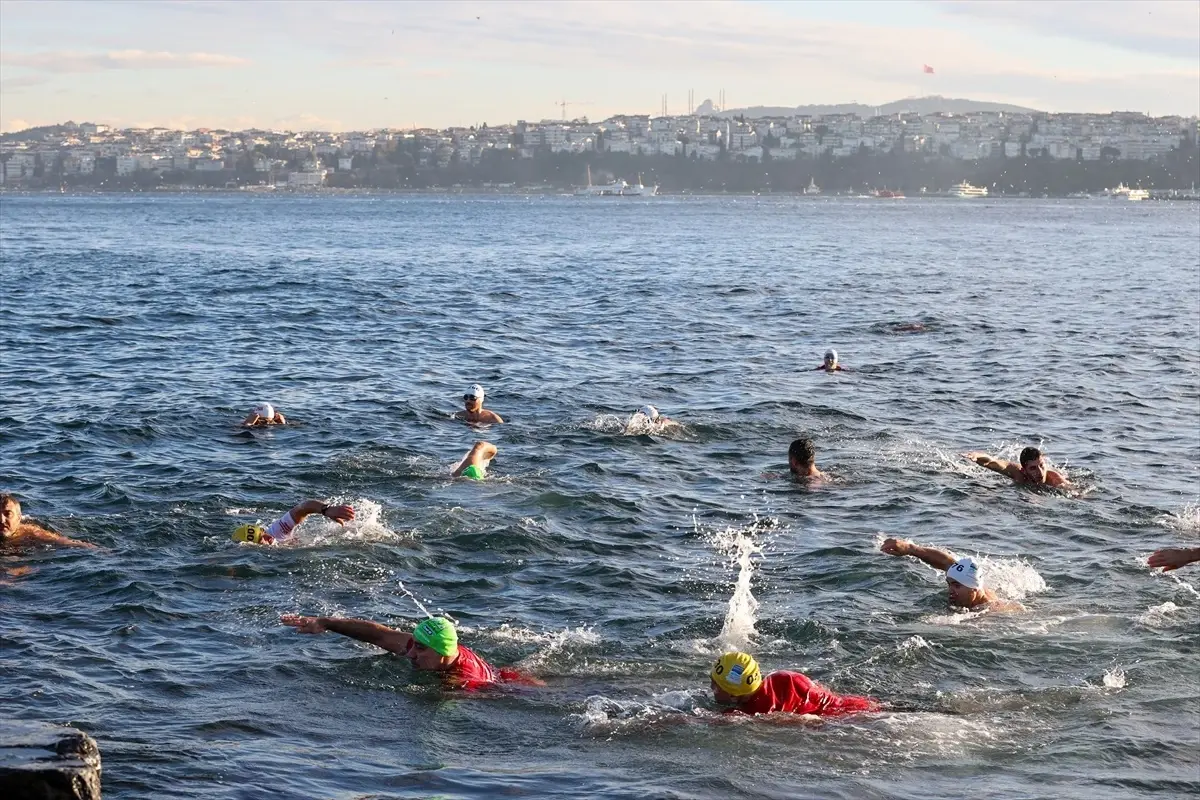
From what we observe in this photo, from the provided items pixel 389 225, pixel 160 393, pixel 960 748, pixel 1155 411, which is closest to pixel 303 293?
pixel 160 393

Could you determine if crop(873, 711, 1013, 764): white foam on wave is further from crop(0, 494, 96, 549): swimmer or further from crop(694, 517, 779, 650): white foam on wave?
crop(0, 494, 96, 549): swimmer

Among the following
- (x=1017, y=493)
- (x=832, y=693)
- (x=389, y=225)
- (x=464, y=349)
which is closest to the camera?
(x=832, y=693)

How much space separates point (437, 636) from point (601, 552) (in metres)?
4.86

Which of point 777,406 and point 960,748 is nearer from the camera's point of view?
point 960,748

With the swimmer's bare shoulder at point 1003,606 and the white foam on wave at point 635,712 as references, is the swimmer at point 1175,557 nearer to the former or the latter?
the swimmer's bare shoulder at point 1003,606

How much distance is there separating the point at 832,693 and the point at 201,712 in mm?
5103

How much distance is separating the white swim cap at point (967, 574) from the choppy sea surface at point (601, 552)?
13.7 inches

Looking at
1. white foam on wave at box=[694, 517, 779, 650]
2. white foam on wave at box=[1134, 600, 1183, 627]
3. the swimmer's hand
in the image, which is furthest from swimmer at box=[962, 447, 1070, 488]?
the swimmer's hand

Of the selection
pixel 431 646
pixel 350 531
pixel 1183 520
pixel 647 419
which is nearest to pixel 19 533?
pixel 350 531

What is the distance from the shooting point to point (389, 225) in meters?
108

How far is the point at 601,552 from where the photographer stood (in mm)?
16500

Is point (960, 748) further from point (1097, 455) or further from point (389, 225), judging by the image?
point (389, 225)

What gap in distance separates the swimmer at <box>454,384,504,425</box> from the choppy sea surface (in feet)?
1.44

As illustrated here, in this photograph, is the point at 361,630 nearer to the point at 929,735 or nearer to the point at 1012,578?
the point at 929,735
